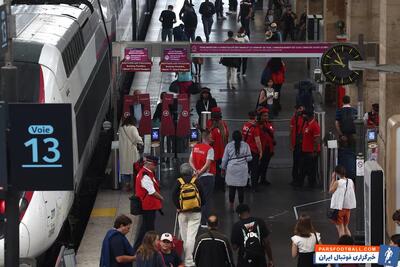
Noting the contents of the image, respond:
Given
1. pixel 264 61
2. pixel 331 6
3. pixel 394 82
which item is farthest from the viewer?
pixel 264 61

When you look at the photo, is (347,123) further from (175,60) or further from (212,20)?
(212,20)

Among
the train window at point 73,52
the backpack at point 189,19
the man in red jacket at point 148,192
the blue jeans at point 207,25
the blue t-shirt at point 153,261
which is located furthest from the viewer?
the blue jeans at point 207,25

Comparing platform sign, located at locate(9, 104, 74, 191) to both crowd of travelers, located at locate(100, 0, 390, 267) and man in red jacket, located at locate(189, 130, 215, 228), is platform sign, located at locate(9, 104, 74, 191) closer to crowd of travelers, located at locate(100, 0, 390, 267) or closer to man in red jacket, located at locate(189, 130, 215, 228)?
crowd of travelers, located at locate(100, 0, 390, 267)

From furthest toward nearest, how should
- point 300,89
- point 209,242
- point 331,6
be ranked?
point 331,6
point 300,89
point 209,242

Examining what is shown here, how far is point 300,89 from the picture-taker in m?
32.1

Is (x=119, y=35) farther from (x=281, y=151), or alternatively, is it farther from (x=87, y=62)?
(x=87, y=62)

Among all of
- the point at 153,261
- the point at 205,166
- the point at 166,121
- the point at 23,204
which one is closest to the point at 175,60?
the point at 166,121

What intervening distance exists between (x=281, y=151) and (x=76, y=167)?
8490 mm

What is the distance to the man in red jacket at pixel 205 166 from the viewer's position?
23.0m

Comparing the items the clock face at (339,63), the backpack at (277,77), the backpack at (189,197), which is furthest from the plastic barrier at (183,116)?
the backpack at (189,197)

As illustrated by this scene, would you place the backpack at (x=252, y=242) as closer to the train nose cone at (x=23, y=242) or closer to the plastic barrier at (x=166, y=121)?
the train nose cone at (x=23, y=242)

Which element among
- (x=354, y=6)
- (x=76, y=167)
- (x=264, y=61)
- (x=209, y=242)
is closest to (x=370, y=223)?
(x=209, y=242)

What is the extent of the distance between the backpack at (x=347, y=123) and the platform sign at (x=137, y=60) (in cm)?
385

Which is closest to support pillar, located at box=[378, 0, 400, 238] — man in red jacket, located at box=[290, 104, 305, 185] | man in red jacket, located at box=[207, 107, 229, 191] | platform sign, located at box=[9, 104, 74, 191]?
man in red jacket, located at box=[290, 104, 305, 185]
